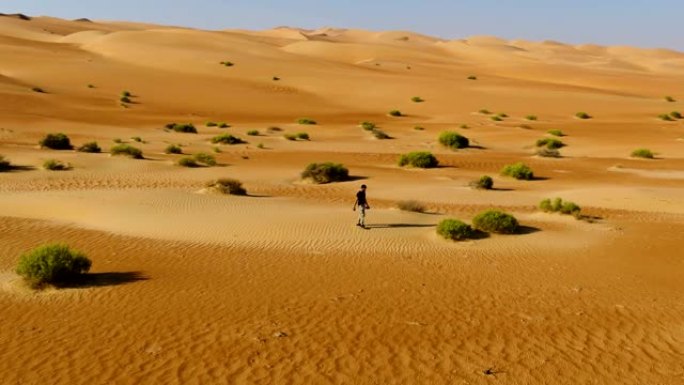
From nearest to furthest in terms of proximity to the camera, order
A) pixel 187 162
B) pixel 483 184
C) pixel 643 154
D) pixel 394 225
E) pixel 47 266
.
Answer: pixel 47 266
pixel 394 225
pixel 483 184
pixel 187 162
pixel 643 154

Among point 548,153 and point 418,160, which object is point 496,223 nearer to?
point 418,160

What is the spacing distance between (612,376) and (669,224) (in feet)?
39.4

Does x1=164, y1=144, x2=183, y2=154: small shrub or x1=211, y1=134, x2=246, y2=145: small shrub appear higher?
x1=211, y1=134, x2=246, y2=145: small shrub

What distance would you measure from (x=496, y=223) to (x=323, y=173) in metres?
10.2

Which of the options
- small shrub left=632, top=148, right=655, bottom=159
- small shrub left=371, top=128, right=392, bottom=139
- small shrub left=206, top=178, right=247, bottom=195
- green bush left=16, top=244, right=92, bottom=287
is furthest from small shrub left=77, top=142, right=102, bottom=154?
small shrub left=632, top=148, right=655, bottom=159

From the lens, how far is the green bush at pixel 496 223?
16484mm

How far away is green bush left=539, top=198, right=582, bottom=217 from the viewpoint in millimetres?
19031

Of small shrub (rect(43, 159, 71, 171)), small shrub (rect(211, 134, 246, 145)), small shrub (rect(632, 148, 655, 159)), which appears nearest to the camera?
small shrub (rect(43, 159, 71, 171))

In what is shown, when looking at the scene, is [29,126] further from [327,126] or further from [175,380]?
[175,380]

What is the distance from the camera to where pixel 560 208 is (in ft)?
63.2

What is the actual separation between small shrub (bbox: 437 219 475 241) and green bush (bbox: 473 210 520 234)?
802 millimetres

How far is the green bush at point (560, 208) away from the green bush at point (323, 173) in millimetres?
9085

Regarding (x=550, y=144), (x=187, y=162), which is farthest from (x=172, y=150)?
(x=550, y=144)

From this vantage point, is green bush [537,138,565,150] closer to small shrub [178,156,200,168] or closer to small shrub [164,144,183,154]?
small shrub [178,156,200,168]
